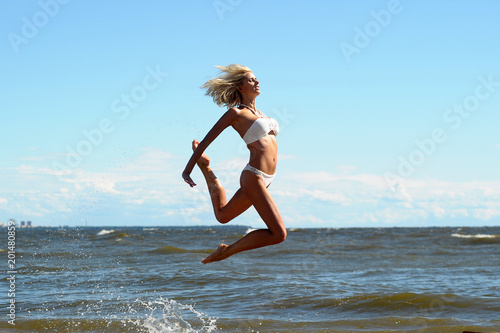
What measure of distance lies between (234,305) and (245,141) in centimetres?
493

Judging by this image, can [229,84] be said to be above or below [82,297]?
above

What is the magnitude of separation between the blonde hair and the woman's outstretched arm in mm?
384

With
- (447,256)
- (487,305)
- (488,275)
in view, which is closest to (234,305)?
(487,305)

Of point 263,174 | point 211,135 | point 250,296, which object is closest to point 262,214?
point 263,174

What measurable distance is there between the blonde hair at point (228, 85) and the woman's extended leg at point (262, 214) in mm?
906

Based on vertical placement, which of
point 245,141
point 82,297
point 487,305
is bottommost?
point 487,305

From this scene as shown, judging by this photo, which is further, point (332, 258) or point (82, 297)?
point (332, 258)

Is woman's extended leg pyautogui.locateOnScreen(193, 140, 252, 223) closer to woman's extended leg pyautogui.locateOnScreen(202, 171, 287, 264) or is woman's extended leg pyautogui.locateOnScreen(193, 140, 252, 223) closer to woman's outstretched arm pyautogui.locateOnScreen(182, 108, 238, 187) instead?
woman's extended leg pyautogui.locateOnScreen(202, 171, 287, 264)

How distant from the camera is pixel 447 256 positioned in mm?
20281

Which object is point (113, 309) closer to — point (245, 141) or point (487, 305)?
point (245, 141)

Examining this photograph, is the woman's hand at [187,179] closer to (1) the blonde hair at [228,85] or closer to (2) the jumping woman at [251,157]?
(2) the jumping woman at [251,157]

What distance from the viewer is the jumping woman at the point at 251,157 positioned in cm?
552

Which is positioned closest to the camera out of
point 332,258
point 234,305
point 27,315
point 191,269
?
point 27,315

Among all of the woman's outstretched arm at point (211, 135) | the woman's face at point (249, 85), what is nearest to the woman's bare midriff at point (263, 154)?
the woman's outstretched arm at point (211, 135)
